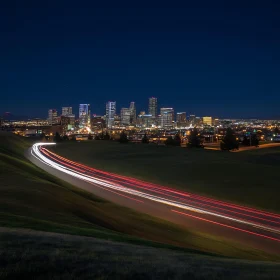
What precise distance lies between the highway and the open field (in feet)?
27.3

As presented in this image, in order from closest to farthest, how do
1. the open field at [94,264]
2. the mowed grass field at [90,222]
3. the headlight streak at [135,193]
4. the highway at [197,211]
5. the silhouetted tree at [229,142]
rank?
the open field at [94,264], the mowed grass field at [90,222], the highway at [197,211], the headlight streak at [135,193], the silhouetted tree at [229,142]

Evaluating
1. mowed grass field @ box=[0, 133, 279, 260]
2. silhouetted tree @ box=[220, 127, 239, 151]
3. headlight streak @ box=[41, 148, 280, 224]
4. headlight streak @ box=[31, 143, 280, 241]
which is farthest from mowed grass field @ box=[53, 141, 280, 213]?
silhouetted tree @ box=[220, 127, 239, 151]

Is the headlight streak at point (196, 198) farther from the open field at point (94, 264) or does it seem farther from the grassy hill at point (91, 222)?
the open field at point (94, 264)

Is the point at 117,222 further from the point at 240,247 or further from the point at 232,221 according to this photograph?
the point at 232,221

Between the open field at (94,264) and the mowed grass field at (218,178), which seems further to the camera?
the mowed grass field at (218,178)

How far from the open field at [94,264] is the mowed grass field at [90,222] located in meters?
2.65

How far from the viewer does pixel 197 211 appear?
1962cm

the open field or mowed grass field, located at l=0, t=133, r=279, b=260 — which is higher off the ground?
the open field

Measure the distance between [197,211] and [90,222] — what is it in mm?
8159

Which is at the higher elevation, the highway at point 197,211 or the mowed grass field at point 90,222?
the mowed grass field at point 90,222

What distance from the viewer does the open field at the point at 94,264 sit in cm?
554

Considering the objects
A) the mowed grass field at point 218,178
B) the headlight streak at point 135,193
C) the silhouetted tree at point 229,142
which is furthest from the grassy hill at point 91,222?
the silhouetted tree at point 229,142

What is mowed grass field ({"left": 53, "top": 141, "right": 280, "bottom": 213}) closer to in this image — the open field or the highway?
the highway

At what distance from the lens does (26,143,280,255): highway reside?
15.6 metres
